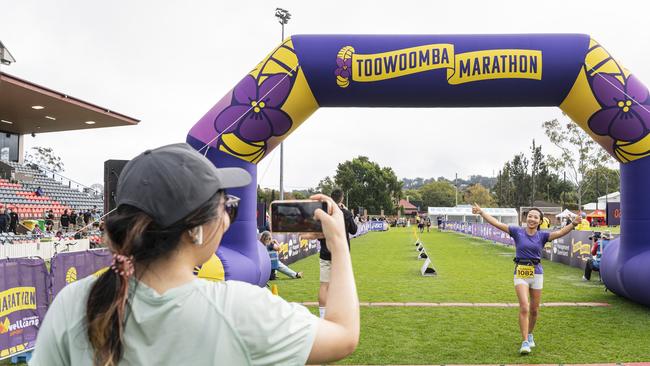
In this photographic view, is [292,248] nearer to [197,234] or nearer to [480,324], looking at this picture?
[480,324]

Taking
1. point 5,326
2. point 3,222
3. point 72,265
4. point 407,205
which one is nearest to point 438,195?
point 407,205

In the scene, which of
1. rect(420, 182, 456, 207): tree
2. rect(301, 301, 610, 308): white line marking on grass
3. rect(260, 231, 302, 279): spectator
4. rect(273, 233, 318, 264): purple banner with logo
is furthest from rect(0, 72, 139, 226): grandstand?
rect(420, 182, 456, 207): tree

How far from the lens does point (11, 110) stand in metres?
27.0

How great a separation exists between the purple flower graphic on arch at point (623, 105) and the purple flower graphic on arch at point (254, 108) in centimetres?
470

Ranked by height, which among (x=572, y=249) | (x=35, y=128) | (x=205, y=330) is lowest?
(x=572, y=249)

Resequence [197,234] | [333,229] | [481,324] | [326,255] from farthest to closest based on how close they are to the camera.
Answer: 1. [481,324]
2. [326,255]
3. [333,229]
4. [197,234]

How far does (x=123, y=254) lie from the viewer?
138 centimetres

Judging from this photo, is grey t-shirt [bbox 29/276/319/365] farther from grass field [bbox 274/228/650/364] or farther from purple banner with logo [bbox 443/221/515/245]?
purple banner with logo [bbox 443/221/515/245]

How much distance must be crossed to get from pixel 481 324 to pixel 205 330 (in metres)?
7.36

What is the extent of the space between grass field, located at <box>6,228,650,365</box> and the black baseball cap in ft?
17.0

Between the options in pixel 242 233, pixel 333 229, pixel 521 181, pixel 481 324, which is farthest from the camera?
pixel 521 181

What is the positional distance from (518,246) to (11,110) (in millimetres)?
26805

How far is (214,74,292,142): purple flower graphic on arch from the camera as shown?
Answer: 8.62 metres

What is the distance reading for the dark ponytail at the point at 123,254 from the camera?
132 cm
